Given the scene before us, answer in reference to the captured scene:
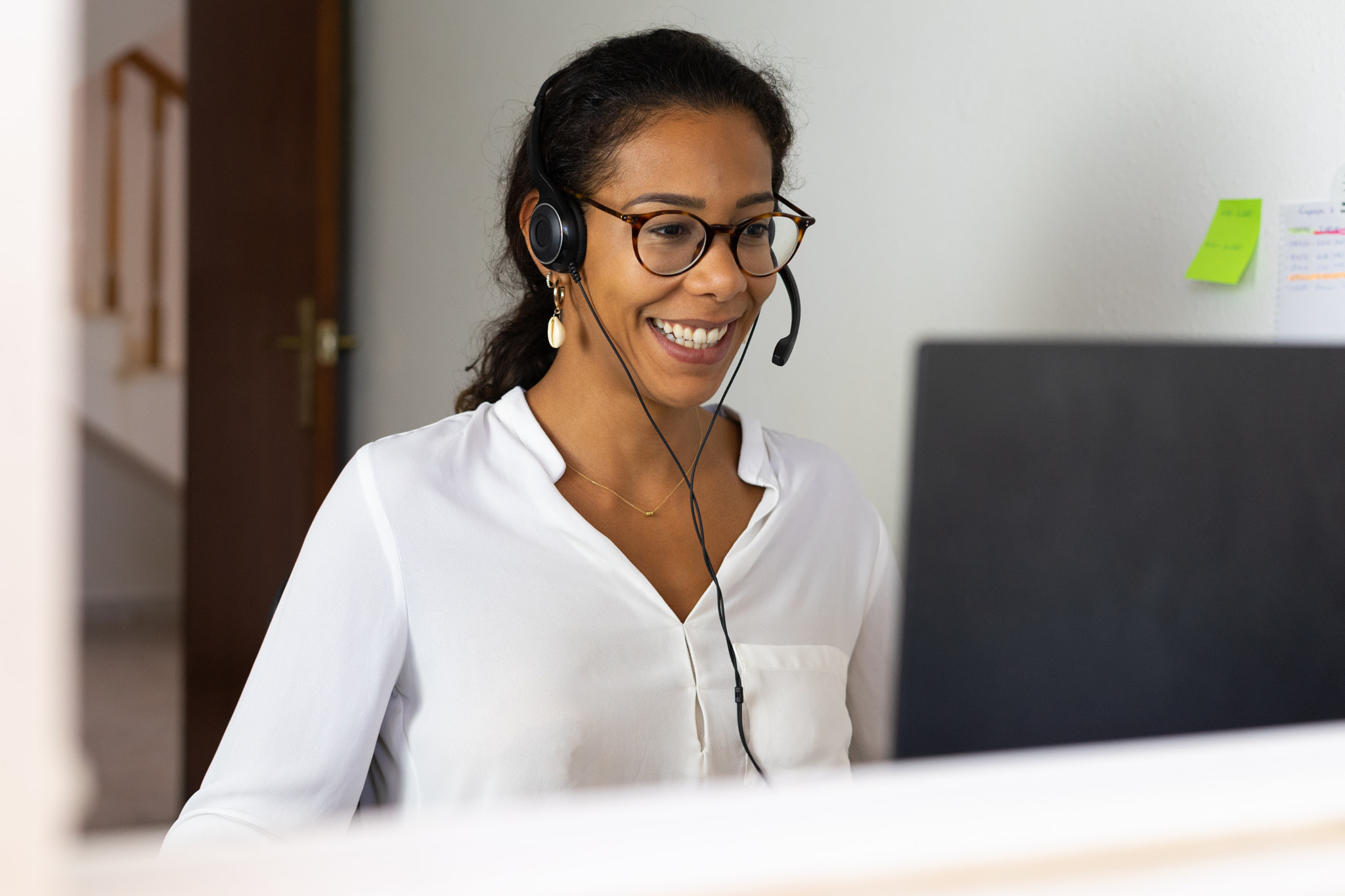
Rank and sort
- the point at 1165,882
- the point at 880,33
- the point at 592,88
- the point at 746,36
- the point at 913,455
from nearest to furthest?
1. the point at 1165,882
2. the point at 913,455
3. the point at 592,88
4. the point at 880,33
5. the point at 746,36

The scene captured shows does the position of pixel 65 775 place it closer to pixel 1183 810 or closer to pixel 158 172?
pixel 1183 810

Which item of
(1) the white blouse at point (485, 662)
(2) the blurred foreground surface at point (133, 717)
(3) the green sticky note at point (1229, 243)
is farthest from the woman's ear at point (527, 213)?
(2) the blurred foreground surface at point (133, 717)

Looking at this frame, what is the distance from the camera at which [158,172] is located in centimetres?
510

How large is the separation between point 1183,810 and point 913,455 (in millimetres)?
167

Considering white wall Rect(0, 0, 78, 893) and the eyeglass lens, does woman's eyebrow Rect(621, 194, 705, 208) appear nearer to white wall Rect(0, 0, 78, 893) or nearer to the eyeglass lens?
the eyeglass lens

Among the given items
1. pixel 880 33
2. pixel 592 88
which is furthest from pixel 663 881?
pixel 880 33

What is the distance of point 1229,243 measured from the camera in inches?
49.8

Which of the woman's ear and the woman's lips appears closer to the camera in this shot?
the woman's lips

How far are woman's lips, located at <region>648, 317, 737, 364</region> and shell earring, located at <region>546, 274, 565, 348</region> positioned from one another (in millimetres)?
104

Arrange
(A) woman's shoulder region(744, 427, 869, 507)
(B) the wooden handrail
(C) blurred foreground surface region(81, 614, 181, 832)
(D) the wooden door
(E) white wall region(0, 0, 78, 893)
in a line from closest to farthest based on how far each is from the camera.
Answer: (E) white wall region(0, 0, 78, 893)
(A) woman's shoulder region(744, 427, 869, 507)
(D) the wooden door
(C) blurred foreground surface region(81, 614, 181, 832)
(B) the wooden handrail

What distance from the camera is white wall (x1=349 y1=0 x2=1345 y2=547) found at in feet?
4.09

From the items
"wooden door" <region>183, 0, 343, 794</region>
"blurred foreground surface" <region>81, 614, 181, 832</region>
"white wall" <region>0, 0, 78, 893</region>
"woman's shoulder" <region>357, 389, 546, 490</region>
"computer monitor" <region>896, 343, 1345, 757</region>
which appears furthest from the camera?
"blurred foreground surface" <region>81, 614, 181, 832</region>

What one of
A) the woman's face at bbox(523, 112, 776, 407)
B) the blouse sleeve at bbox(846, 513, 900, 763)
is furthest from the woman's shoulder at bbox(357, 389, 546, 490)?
the blouse sleeve at bbox(846, 513, 900, 763)

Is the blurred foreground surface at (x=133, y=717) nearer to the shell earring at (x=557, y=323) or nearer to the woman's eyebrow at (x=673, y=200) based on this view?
the shell earring at (x=557, y=323)
